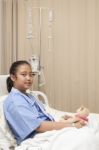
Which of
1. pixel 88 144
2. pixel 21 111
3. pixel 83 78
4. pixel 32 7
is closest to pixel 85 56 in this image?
pixel 83 78

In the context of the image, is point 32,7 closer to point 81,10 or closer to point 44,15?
point 44,15

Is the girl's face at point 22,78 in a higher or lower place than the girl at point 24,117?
higher

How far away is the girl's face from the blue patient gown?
9 centimetres

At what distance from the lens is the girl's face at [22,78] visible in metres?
2.06

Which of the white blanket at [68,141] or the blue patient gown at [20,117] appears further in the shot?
the blue patient gown at [20,117]

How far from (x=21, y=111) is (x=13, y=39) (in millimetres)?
1940

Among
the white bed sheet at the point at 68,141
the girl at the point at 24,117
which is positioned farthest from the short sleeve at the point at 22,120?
the white bed sheet at the point at 68,141

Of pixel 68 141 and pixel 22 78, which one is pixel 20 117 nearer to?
pixel 22 78

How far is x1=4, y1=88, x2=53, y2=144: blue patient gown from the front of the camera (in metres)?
1.86

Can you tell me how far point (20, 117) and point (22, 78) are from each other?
0.32 m

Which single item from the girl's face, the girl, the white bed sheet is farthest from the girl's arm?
the girl's face

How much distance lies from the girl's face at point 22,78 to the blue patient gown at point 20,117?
3.6 inches

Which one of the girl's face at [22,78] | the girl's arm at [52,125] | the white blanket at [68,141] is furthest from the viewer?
the girl's face at [22,78]

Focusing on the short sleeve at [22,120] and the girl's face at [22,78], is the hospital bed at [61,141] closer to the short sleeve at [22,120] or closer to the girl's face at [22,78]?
the short sleeve at [22,120]
